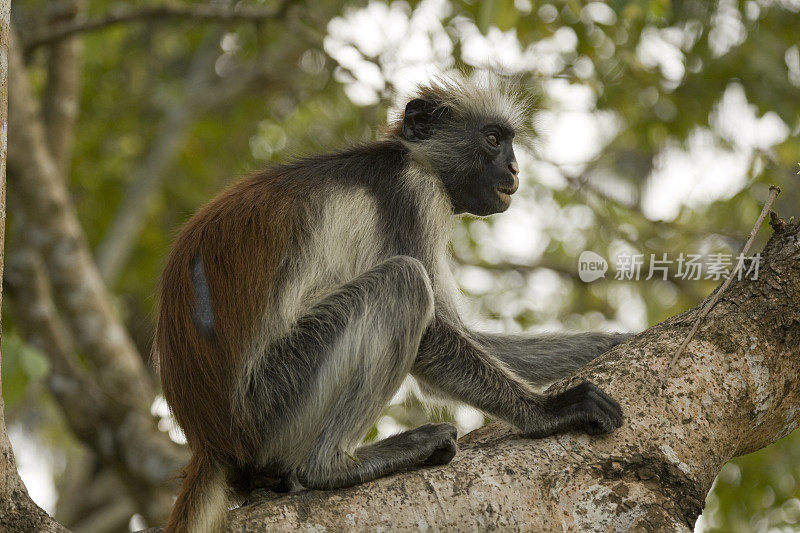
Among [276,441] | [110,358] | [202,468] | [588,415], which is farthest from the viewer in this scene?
[110,358]

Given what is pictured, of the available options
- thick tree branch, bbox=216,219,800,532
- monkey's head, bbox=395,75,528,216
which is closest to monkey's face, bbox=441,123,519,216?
monkey's head, bbox=395,75,528,216

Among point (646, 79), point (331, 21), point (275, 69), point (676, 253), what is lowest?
point (676, 253)

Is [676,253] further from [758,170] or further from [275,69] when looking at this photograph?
[275,69]

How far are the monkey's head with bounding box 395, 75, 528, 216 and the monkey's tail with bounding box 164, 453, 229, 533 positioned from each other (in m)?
2.21

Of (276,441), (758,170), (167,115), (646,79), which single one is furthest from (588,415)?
(167,115)

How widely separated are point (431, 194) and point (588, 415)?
1.82 meters

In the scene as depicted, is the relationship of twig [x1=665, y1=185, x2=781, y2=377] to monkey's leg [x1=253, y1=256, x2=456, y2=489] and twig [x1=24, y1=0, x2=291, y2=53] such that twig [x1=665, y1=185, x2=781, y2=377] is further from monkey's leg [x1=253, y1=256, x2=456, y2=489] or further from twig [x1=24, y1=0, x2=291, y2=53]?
twig [x1=24, y1=0, x2=291, y2=53]

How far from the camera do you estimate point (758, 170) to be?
7836 mm

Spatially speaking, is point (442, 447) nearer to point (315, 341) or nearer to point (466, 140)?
point (315, 341)

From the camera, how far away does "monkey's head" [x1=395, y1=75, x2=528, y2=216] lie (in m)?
5.25

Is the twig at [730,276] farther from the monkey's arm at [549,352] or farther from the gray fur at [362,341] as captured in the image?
the monkey's arm at [549,352]

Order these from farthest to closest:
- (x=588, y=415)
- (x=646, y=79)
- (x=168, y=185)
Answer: (x=168, y=185)
(x=646, y=79)
(x=588, y=415)

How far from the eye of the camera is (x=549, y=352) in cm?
518

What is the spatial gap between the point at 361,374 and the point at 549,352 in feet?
5.26
